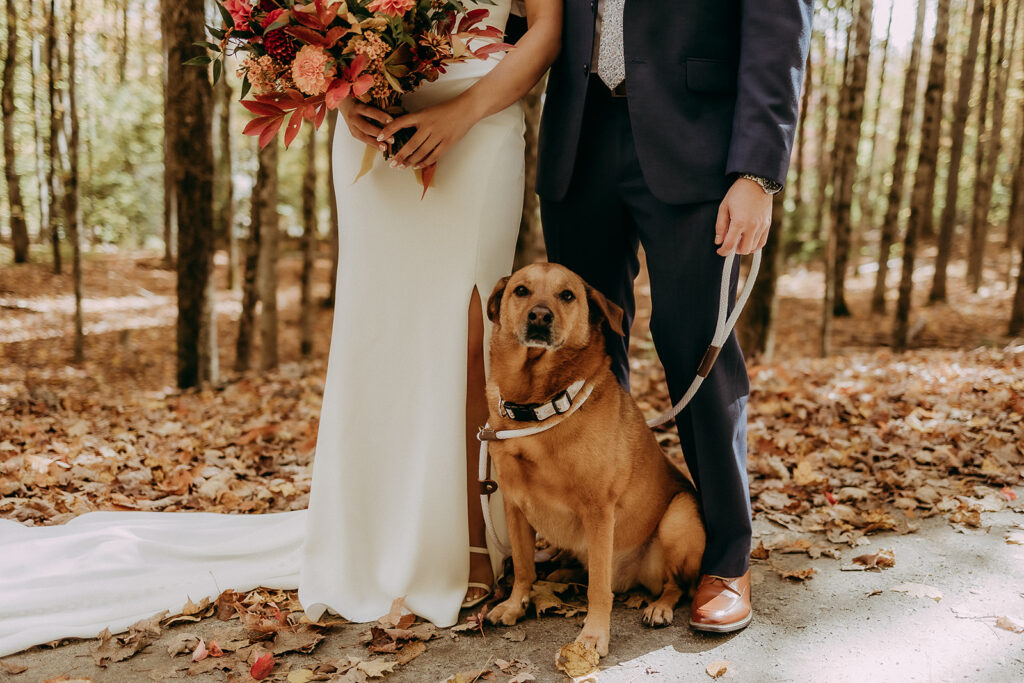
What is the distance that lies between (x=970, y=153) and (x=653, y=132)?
35054 millimetres

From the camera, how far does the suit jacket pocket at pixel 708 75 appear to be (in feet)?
8.80

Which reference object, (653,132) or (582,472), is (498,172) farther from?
(582,472)

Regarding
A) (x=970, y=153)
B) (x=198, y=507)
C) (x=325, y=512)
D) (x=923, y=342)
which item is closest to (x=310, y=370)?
(x=198, y=507)

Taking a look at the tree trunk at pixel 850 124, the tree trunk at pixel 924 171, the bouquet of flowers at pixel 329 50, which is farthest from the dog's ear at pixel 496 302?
the tree trunk at pixel 924 171

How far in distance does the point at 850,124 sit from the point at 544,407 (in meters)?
10.0

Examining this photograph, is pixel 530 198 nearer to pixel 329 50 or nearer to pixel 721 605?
pixel 329 50

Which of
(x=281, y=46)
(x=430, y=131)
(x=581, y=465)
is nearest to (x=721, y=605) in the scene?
(x=581, y=465)

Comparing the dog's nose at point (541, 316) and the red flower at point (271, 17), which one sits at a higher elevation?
the red flower at point (271, 17)

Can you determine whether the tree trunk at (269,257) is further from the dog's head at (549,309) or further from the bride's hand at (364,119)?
the dog's head at (549,309)

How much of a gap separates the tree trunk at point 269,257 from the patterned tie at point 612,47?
24.0 ft

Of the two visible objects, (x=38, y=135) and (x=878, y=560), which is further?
(x=38, y=135)

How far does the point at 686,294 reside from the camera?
285 cm

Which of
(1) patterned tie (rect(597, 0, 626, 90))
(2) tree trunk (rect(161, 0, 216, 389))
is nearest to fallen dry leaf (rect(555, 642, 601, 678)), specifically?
(1) patterned tie (rect(597, 0, 626, 90))

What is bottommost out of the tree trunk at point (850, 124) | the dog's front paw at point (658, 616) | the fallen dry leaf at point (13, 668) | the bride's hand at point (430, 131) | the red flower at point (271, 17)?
the fallen dry leaf at point (13, 668)
